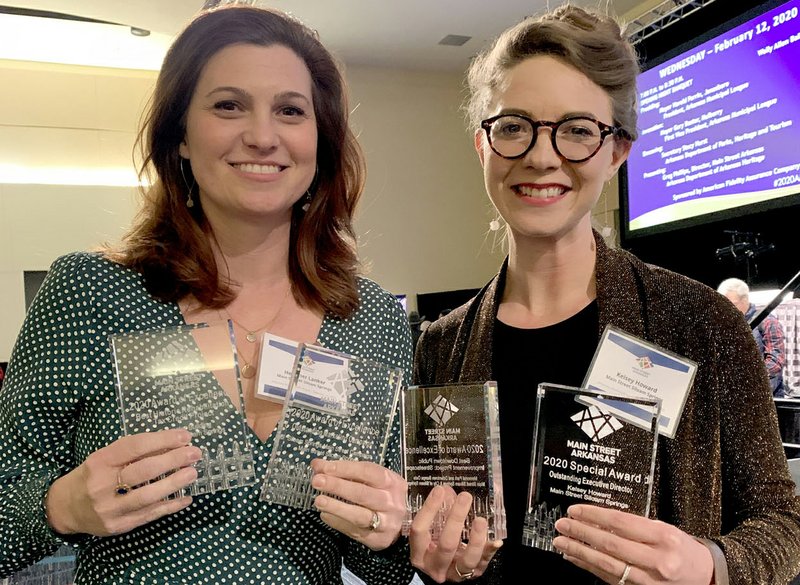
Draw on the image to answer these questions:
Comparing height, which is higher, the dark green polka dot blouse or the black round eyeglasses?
the black round eyeglasses

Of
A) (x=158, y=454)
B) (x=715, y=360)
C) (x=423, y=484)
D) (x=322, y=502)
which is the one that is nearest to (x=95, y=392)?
(x=158, y=454)

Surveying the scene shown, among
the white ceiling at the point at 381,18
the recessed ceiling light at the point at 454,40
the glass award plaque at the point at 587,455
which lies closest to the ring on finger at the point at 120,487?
the glass award plaque at the point at 587,455

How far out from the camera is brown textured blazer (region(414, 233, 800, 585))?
117 cm

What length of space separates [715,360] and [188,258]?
0.96m

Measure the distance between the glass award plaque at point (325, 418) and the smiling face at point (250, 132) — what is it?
1.09ft

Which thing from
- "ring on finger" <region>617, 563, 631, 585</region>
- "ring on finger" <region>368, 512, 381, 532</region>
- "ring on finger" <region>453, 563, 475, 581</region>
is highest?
"ring on finger" <region>368, 512, 381, 532</region>

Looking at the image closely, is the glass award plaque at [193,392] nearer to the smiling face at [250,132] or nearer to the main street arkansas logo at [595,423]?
the smiling face at [250,132]

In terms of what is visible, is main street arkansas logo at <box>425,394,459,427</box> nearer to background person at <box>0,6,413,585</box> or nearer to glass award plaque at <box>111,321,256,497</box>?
background person at <box>0,6,413,585</box>

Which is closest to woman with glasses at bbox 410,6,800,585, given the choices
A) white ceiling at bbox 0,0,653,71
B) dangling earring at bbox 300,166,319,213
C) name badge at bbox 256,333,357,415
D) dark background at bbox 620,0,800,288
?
name badge at bbox 256,333,357,415

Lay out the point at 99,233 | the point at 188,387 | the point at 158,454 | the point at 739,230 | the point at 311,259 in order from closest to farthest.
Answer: the point at 158,454 → the point at 188,387 → the point at 311,259 → the point at 739,230 → the point at 99,233

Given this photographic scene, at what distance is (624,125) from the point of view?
141cm

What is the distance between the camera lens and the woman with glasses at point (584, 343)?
1.13 m

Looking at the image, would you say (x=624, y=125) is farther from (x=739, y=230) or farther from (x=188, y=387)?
(x=739, y=230)

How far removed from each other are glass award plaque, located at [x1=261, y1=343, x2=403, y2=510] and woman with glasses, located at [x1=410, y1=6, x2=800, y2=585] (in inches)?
6.2
